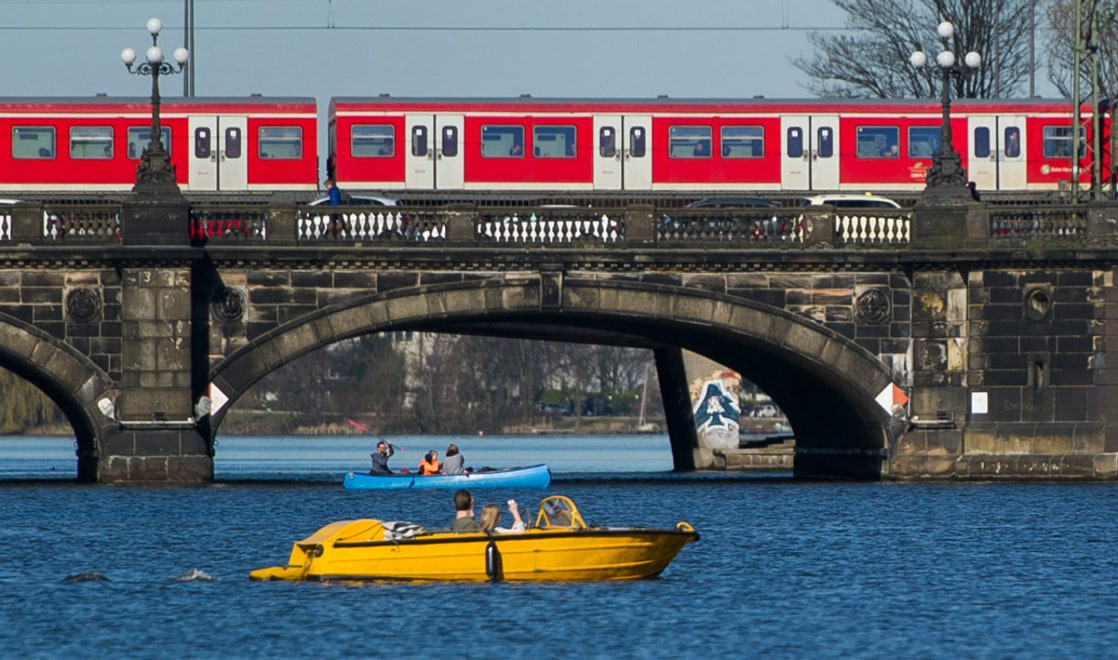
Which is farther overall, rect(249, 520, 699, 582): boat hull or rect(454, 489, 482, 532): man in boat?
rect(454, 489, 482, 532): man in boat

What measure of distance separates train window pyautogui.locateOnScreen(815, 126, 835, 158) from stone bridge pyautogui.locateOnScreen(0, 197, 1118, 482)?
4417 mm

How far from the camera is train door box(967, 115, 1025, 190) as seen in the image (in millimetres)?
59031

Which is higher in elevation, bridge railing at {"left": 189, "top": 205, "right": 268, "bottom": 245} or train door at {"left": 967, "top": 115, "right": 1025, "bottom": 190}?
train door at {"left": 967, "top": 115, "right": 1025, "bottom": 190}

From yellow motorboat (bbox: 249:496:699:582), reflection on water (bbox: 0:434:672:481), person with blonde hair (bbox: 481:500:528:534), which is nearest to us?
person with blonde hair (bbox: 481:500:528:534)

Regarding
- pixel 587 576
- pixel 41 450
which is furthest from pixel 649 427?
pixel 587 576

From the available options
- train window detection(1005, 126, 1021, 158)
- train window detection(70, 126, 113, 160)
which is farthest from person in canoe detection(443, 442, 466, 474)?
train window detection(1005, 126, 1021, 158)

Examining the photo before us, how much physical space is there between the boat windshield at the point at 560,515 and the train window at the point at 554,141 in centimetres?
2381

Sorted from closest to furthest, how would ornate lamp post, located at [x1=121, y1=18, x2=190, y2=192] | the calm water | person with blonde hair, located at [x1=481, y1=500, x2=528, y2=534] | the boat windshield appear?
the calm water < person with blonde hair, located at [x1=481, y1=500, x2=528, y2=534] < the boat windshield < ornate lamp post, located at [x1=121, y1=18, x2=190, y2=192]

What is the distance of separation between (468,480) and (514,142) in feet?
28.1

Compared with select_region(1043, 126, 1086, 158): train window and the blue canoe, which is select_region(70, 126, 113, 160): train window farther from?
select_region(1043, 126, 1086, 158): train window

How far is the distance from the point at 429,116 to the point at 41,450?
233ft

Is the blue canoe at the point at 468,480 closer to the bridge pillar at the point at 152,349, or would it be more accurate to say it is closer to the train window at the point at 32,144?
the bridge pillar at the point at 152,349

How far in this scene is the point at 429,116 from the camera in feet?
187

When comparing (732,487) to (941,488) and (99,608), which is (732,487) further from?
(99,608)
